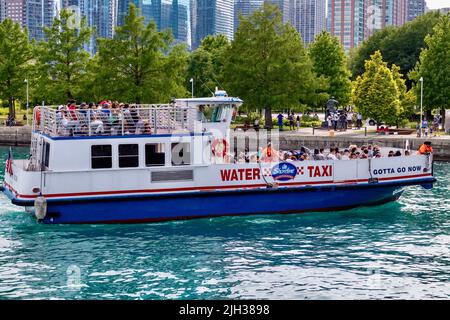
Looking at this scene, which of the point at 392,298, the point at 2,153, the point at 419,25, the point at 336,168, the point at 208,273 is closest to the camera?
the point at 392,298

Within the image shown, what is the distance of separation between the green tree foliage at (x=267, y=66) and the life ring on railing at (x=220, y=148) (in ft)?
105

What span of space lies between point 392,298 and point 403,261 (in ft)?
11.4

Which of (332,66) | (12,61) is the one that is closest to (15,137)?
(12,61)

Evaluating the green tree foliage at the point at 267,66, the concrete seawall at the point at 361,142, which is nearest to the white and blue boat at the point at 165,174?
the concrete seawall at the point at 361,142

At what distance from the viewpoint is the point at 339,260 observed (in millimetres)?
20266

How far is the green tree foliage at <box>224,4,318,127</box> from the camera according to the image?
5897cm

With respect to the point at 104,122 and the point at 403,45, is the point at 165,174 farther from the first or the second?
the point at 403,45

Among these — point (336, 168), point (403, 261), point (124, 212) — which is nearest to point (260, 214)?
point (336, 168)

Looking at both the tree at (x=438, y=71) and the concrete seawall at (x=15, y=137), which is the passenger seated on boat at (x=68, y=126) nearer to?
the concrete seawall at (x=15, y=137)

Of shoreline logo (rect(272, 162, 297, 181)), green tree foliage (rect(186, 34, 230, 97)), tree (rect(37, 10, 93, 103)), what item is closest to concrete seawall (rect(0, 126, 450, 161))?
tree (rect(37, 10, 93, 103))

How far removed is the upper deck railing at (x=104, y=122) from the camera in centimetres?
2492

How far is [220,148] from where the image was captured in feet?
87.5

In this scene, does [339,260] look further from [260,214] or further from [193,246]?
[260,214]

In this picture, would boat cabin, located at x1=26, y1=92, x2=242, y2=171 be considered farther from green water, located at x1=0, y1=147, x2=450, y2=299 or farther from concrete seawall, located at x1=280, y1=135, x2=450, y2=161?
concrete seawall, located at x1=280, y1=135, x2=450, y2=161
